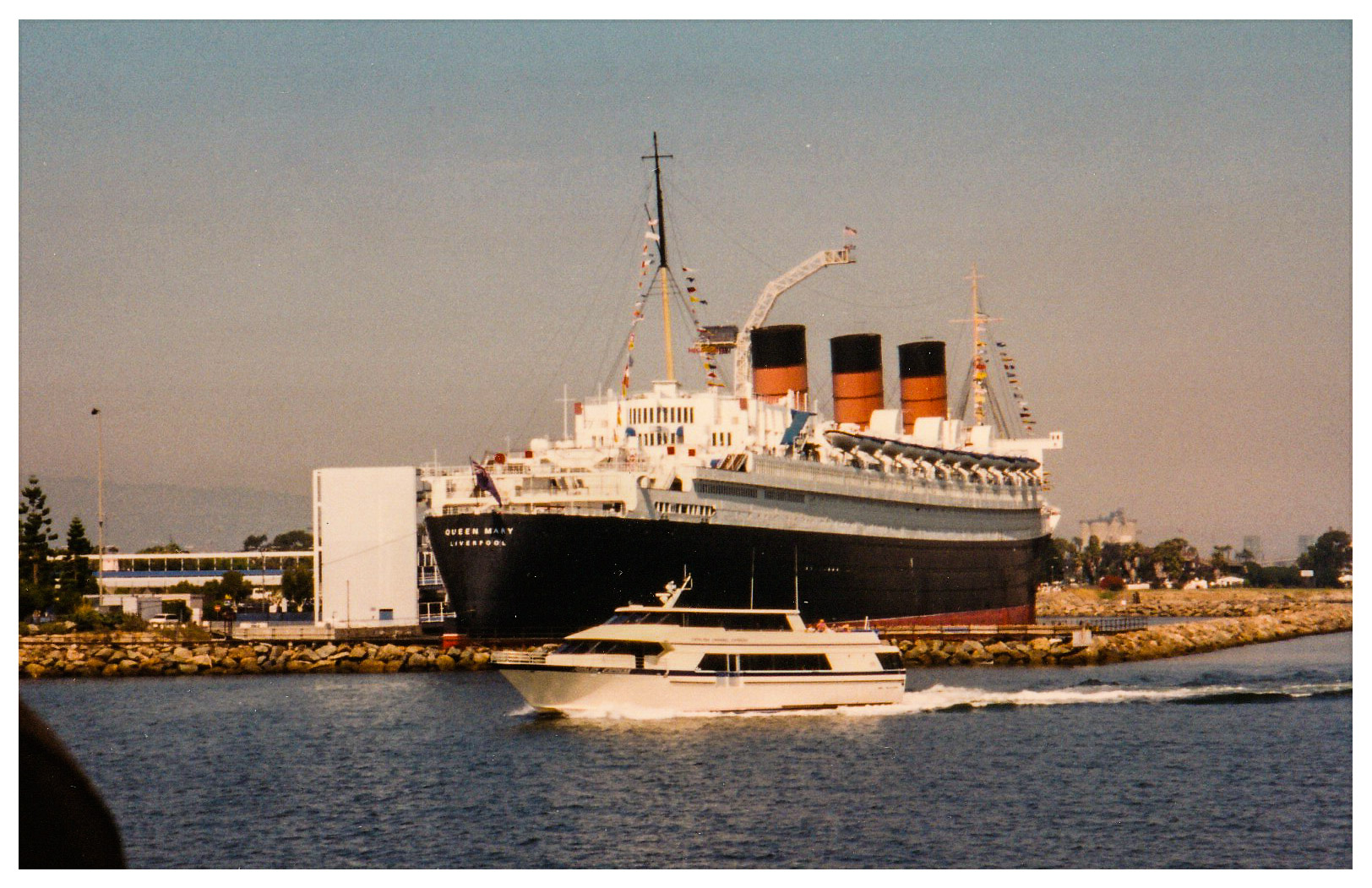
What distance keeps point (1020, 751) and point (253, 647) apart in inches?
1284

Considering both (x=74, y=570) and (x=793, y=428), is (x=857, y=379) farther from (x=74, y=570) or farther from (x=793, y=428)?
(x=74, y=570)

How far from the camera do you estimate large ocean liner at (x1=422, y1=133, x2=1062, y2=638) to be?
52.7 metres

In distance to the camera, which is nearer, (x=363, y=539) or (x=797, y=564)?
(x=797, y=564)

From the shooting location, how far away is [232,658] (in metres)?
56.1

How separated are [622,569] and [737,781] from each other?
2461 cm

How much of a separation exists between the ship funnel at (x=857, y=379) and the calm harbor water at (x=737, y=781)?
37.0 meters

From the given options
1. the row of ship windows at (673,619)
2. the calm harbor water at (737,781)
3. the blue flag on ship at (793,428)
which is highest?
the blue flag on ship at (793,428)

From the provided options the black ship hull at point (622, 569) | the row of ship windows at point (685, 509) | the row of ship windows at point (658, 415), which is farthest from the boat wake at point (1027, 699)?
the row of ship windows at point (658, 415)

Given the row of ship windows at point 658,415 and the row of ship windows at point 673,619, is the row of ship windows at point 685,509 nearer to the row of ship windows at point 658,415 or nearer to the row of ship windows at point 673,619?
the row of ship windows at point 658,415

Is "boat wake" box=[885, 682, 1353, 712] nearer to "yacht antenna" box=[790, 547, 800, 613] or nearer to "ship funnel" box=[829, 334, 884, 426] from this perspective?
"yacht antenna" box=[790, 547, 800, 613]

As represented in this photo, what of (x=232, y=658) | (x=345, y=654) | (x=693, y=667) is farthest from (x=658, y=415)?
(x=693, y=667)

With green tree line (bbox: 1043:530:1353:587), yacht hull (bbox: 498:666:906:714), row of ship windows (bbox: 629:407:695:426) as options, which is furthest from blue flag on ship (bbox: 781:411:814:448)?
green tree line (bbox: 1043:530:1353:587)

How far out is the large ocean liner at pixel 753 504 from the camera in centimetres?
5272

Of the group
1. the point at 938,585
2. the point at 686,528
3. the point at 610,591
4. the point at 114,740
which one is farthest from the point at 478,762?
the point at 938,585
